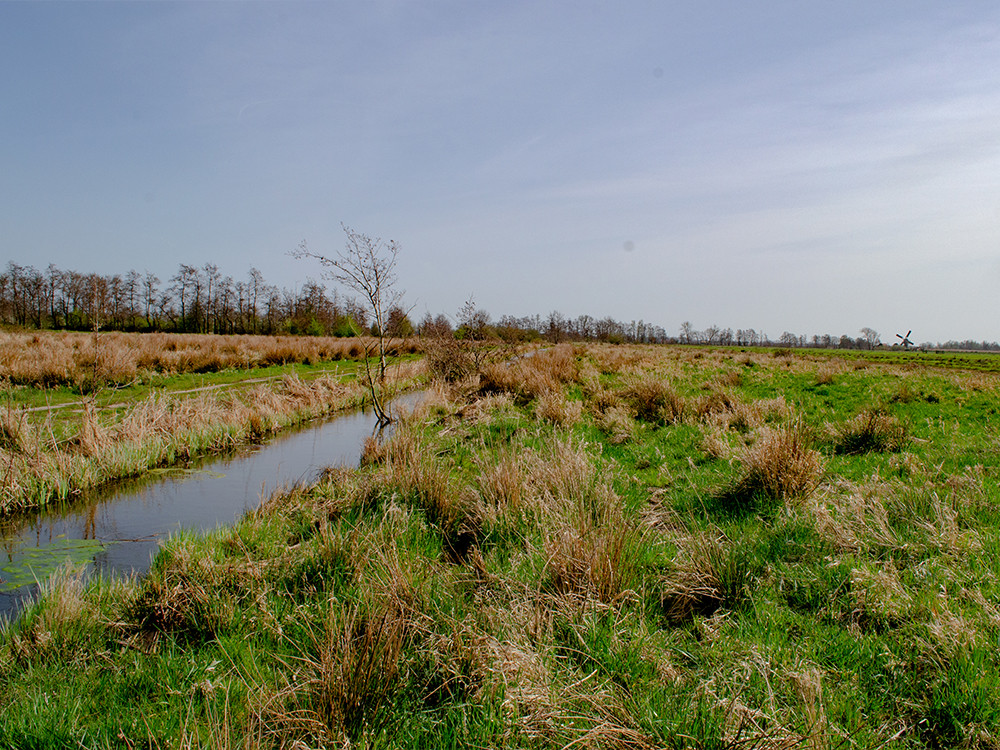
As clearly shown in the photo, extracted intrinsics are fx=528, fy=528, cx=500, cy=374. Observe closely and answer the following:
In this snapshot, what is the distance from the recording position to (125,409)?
9.83 meters

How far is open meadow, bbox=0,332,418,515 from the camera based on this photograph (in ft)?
22.1

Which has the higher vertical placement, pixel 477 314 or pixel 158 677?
pixel 477 314

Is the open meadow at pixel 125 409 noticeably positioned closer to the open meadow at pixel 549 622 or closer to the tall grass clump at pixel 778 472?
the open meadow at pixel 549 622

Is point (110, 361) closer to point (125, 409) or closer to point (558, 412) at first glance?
point (125, 409)

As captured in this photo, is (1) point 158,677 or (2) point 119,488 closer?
(1) point 158,677

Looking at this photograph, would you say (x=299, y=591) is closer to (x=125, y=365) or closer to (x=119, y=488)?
(x=119, y=488)

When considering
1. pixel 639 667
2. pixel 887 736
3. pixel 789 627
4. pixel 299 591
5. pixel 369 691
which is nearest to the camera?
pixel 887 736

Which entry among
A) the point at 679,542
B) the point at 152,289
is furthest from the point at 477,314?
the point at 152,289

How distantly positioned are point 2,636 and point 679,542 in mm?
4494

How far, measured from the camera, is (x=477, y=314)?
1794 centimetres

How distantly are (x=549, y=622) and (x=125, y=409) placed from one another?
10.1m

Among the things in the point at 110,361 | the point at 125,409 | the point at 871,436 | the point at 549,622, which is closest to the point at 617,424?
the point at 871,436

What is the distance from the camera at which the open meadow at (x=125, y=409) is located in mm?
6750

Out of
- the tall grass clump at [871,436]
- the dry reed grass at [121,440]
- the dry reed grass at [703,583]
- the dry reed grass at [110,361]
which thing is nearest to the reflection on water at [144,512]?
the dry reed grass at [121,440]
